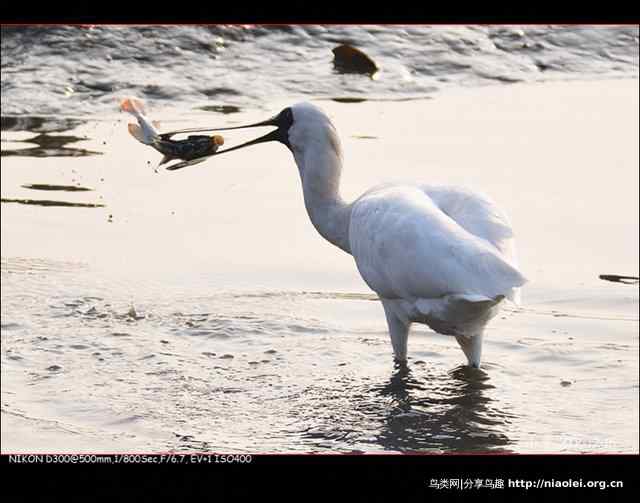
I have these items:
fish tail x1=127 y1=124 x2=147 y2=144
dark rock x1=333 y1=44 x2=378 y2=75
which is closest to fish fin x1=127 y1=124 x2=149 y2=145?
fish tail x1=127 y1=124 x2=147 y2=144

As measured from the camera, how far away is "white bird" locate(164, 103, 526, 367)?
616cm

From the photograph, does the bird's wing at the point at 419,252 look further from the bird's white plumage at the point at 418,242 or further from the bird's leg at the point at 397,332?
the bird's leg at the point at 397,332

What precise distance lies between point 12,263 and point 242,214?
1.59 m

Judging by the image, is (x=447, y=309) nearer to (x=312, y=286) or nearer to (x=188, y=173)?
(x=312, y=286)

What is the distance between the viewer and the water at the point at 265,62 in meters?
11.9

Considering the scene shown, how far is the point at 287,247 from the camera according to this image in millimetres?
8680

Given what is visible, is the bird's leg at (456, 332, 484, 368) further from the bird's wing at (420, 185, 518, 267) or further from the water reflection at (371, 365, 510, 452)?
the bird's wing at (420, 185, 518, 267)

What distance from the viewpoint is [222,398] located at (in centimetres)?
655

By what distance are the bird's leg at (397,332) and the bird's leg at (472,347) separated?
0.86 feet

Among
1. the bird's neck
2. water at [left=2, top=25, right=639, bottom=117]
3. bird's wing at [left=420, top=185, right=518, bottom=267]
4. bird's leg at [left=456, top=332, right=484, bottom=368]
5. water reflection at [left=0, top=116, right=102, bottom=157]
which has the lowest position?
water reflection at [left=0, top=116, right=102, bottom=157]

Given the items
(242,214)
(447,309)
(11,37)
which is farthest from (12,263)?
(11,37)

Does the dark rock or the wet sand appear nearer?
the wet sand

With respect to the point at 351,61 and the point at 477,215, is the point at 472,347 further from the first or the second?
the point at 351,61

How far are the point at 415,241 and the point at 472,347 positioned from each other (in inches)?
29.0
